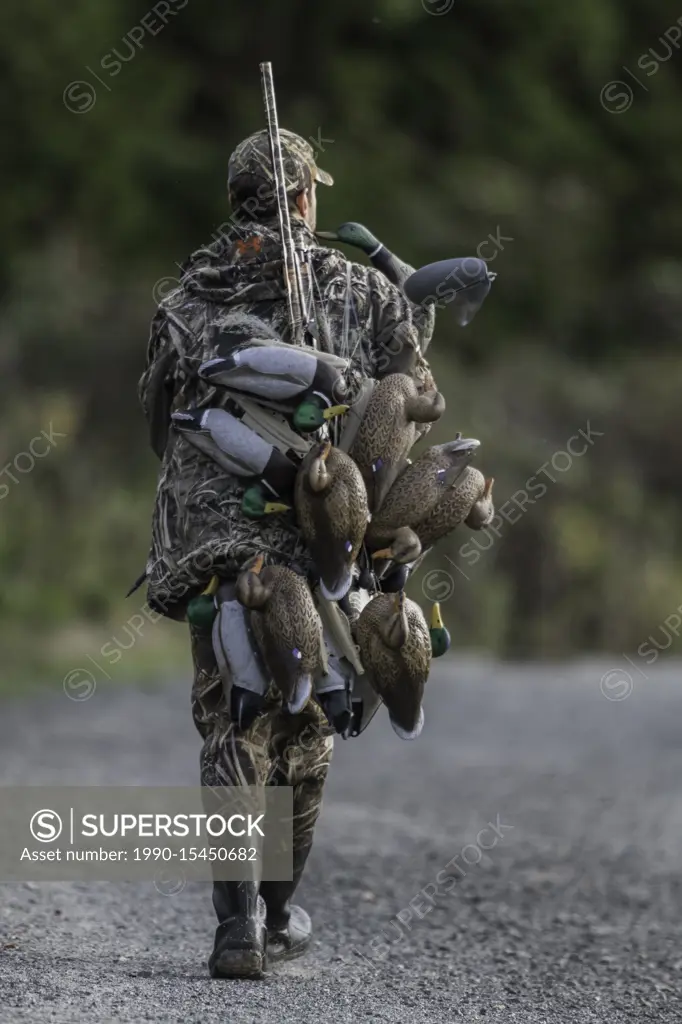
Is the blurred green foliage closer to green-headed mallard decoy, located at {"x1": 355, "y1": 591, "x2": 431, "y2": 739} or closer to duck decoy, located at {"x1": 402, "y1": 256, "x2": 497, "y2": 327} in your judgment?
duck decoy, located at {"x1": 402, "y1": 256, "x2": 497, "y2": 327}

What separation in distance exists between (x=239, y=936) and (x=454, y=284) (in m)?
1.76

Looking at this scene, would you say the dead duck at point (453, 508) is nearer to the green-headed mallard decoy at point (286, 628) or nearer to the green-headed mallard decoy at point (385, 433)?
the green-headed mallard decoy at point (385, 433)

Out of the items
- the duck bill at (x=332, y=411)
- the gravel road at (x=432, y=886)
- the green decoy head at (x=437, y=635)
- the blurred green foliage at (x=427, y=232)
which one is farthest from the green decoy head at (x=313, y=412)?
the blurred green foliage at (x=427, y=232)

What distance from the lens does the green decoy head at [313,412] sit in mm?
4477

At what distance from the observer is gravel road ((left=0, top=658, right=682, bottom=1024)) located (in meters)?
4.60

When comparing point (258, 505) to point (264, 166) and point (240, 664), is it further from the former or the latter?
point (264, 166)

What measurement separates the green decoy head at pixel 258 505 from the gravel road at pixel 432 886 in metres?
1.18

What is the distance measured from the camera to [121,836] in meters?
6.64

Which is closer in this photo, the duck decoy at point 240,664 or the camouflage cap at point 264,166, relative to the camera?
the duck decoy at point 240,664

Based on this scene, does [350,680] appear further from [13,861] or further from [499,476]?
[499,476]

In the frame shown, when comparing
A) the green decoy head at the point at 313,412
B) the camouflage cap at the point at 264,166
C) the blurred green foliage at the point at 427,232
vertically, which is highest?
the blurred green foliage at the point at 427,232

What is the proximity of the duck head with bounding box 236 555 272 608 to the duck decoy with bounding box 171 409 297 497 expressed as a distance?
238mm

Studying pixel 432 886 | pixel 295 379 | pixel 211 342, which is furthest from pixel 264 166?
pixel 432 886

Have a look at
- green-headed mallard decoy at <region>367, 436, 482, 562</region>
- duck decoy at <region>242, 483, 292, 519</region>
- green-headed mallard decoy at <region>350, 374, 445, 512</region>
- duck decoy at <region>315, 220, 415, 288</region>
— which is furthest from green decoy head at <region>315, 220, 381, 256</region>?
duck decoy at <region>242, 483, 292, 519</region>
